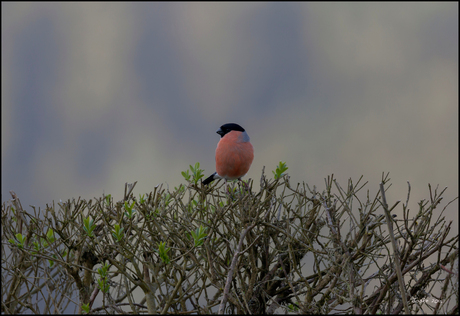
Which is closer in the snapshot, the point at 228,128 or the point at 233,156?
the point at 233,156

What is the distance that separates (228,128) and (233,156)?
1.75 ft

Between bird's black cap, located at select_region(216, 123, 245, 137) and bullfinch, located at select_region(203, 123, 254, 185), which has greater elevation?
bird's black cap, located at select_region(216, 123, 245, 137)

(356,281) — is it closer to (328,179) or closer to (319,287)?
(319,287)

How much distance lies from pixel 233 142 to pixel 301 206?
47.6 inches

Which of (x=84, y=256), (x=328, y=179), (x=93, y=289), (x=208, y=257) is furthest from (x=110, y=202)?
(x=328, y=179)

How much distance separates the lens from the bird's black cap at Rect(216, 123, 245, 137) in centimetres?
514

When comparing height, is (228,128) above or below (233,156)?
above

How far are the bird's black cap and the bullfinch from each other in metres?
0.08

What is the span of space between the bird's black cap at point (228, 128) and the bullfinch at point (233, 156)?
3.2 inches

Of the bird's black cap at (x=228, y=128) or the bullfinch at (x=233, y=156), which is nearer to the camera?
the bullfinch at (x=233, y=156)

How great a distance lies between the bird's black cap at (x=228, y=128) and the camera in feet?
16.9

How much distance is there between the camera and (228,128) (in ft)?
17.0

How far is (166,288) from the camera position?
4.03 m

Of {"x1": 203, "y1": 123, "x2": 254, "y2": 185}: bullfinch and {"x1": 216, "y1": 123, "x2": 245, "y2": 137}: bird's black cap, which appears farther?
{"x1": 216, "y1": 123, "x2": 245, "y2": 137}: bird's black cap
